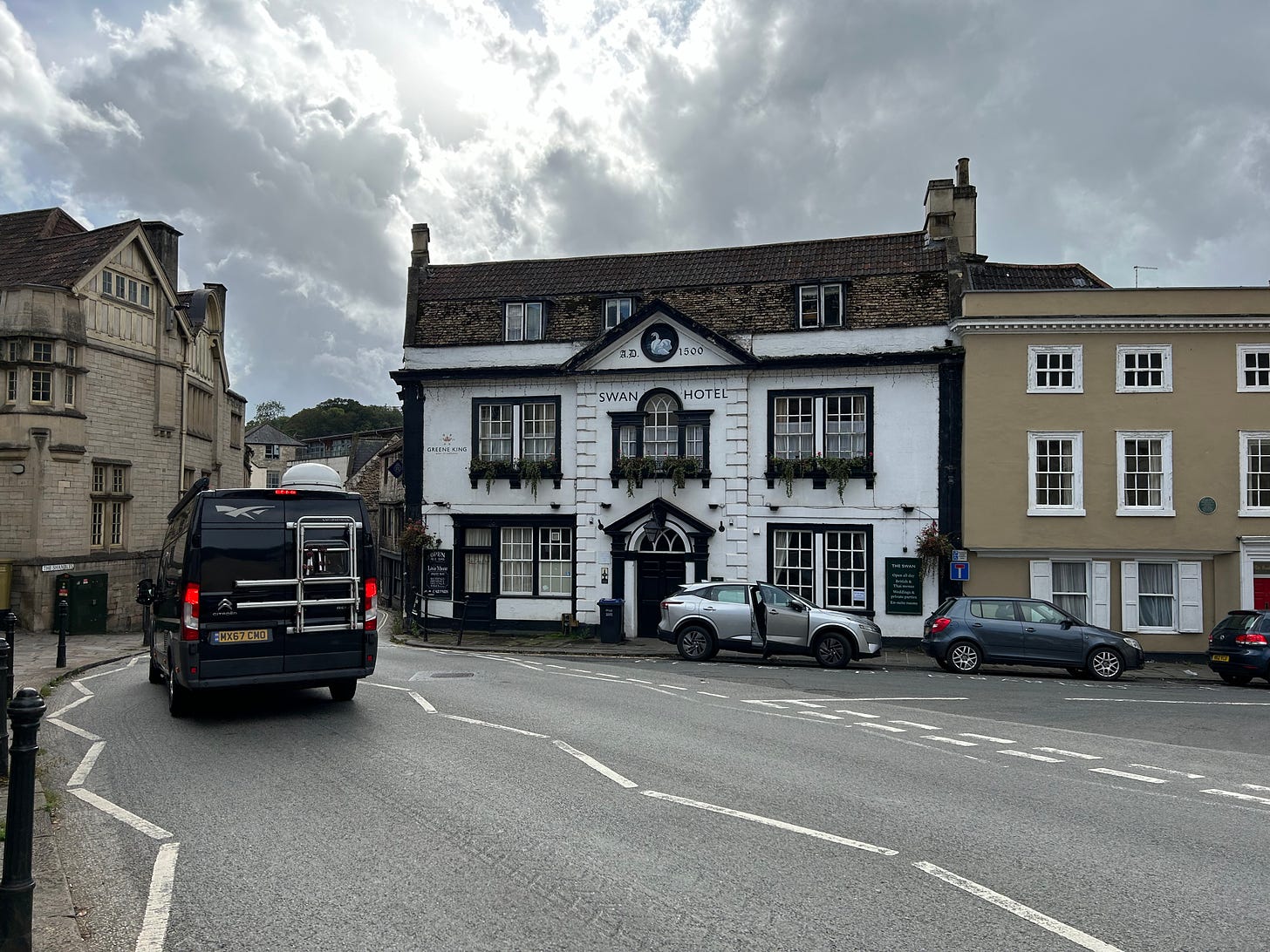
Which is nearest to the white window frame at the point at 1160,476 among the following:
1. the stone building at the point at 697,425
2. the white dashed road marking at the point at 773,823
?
the stone building at the point at 697,425

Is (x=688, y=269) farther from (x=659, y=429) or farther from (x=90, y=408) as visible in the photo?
(x=90, y=408)

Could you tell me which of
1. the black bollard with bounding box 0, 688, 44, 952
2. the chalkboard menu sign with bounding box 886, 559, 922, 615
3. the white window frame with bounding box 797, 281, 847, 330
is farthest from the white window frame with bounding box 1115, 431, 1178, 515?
the black bollard with bounding box 0, 688, 44, 952

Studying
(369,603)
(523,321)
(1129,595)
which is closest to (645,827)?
(369,603)

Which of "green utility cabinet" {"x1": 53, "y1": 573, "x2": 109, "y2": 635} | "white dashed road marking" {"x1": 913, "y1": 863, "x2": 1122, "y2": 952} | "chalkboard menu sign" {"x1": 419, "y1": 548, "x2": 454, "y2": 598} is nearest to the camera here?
"white dashed road marking" {"x1": 913, "y1": 863, "x2": 1122, "y2": 952}

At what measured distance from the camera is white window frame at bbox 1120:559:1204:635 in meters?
23.2

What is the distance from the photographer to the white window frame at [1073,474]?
926 inches

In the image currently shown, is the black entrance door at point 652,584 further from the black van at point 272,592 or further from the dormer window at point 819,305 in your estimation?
the black van at point 272,592

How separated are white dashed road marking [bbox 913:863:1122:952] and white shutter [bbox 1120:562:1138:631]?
20014 millimetres

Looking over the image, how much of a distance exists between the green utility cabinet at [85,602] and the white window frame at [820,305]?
2321cm

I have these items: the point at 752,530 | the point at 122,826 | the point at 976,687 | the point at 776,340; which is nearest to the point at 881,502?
the point at 752,530

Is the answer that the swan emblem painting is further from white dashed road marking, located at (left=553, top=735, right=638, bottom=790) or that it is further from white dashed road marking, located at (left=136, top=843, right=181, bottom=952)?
white dashed road marking, located at (left=136, top=843, right=181, bottom=952)

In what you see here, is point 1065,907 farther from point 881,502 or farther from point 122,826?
point 881,502

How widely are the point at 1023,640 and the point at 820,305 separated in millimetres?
10485

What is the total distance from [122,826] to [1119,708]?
44.1ft
